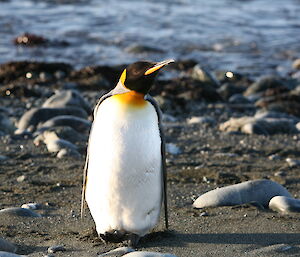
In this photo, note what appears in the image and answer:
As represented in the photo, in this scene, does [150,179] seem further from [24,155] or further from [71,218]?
[24,155]

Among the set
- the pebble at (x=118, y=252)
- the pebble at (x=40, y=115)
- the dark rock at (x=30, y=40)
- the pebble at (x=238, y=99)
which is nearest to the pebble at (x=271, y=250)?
the pebble at (x=118, y=252)

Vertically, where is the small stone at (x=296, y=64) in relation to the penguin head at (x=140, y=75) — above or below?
below

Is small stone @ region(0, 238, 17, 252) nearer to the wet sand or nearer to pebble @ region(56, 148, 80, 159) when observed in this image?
the wet sand

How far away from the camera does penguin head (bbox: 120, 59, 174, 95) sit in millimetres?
4391

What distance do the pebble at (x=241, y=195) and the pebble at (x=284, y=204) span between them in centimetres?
15

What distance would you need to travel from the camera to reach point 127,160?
4.46 m

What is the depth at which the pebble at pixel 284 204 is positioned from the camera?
5055mm

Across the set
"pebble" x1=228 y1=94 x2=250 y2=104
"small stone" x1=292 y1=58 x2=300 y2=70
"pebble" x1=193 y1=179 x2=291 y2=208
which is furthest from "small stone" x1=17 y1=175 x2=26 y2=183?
"small stone" x1=292 y1=58 x2=300 y2=70

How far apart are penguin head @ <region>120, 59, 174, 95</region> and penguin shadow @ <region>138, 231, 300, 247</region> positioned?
0.89 meters

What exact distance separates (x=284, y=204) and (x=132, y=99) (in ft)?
4.33

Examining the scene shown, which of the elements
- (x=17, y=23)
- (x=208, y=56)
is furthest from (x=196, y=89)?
(x=17, y=23)

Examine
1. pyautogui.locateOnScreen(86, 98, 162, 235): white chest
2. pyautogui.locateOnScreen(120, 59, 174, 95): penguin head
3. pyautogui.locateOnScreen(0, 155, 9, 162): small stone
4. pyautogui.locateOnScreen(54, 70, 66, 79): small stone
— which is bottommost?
pyautogui.locateOnScreen(54, 70, 66, 79): small stone

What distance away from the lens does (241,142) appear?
762cm

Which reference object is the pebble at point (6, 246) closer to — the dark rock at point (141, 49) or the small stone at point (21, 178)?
the small stone at point (21, 178)
